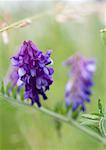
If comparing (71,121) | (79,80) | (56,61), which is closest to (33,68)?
(71,121)

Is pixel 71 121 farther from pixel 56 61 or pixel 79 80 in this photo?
→ pixel 56 61

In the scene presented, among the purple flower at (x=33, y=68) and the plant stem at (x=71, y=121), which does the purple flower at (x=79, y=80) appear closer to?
the plant stem at (x=71, y=121)

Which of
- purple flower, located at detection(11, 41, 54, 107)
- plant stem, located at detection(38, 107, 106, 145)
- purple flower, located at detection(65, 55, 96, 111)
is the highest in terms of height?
purple flower, located at detection(11, 41, 54, 107)

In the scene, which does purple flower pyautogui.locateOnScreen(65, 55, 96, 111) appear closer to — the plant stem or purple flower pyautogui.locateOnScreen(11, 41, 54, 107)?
the plant stem

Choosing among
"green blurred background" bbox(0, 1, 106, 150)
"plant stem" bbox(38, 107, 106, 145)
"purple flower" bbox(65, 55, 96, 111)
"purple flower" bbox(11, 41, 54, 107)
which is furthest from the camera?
"green blurred background" bbox(0, 1, 106, 150)

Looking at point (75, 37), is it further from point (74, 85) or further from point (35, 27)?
point (74, 85)

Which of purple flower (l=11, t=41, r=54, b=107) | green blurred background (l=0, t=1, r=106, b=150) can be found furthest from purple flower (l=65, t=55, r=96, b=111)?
purple flower (l=11, t=41, r=54, b=107)

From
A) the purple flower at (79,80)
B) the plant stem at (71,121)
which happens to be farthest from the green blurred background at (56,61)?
the plant stem at (71,121)
